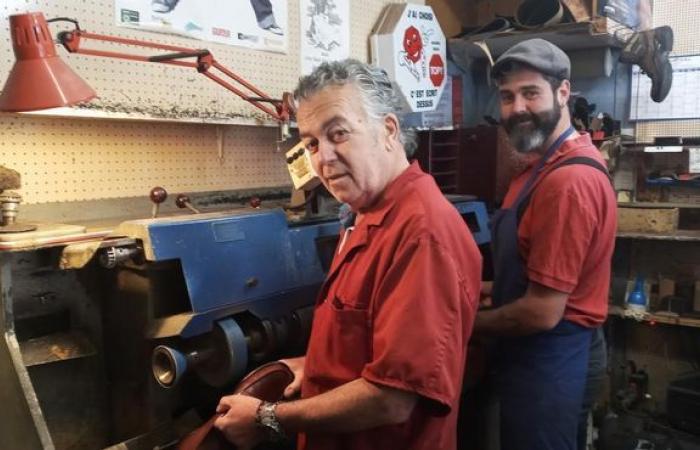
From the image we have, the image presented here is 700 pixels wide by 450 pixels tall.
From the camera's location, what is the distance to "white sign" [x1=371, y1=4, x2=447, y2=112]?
2.73m

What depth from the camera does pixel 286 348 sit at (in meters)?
1.51

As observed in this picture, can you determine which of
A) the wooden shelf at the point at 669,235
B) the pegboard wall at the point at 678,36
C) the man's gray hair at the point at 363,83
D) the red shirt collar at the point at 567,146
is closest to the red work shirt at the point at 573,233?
the red shirt collar at the point at 567,146

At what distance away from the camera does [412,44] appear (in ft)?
9.24

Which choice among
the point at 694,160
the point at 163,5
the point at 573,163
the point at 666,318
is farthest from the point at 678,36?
the point at 163,5

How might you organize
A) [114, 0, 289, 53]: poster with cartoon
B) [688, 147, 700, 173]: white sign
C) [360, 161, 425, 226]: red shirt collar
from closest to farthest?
1. [360, 161, 425, 226]: red shirt collar
2. [114, 0, 289, 53]: poster with cartoon
3. [688, 147, 700, 173]: white sign

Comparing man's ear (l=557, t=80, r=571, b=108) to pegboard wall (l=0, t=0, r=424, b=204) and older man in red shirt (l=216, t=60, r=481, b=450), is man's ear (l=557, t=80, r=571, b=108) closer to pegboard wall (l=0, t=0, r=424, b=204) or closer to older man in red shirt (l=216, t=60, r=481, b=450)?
older man in red shirt (l=216, t=60, r=481, b=450)

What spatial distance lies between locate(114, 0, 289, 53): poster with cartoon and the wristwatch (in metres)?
1.29

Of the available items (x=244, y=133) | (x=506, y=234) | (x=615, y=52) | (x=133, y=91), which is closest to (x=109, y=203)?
(x=133, y=91)

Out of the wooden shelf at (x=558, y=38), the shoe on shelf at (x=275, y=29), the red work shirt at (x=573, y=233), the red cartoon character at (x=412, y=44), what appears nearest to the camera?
the red work shirt at (x=573, y=233)

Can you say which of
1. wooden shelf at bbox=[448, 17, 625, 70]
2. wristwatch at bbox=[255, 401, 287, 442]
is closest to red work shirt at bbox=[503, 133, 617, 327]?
wristwatch at bbox=[255, 401, 287, 442]

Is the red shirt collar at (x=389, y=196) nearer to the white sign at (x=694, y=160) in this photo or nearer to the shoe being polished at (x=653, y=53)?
the shoe being polished at (x=653, y=53)

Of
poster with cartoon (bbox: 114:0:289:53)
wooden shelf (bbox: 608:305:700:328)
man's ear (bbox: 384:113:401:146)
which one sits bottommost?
wooden shelf (bbox: 608:305:700:328)

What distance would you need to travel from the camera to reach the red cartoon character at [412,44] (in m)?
2.79

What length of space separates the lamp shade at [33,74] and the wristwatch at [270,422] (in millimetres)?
736
